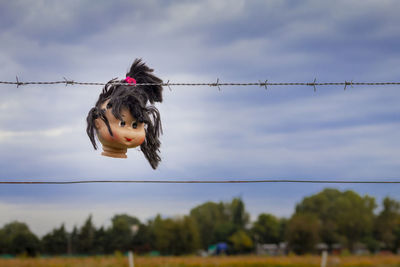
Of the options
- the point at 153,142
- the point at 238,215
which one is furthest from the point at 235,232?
the point at 153,142

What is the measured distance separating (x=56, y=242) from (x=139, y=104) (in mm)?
6440

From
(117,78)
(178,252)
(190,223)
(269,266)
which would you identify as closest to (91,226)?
(178,252)

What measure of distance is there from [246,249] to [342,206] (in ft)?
9.59

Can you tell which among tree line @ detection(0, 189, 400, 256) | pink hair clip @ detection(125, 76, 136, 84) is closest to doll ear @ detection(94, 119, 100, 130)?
pink hair clip @ detection(125, 76, 136, 84)

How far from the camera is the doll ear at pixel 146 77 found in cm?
385

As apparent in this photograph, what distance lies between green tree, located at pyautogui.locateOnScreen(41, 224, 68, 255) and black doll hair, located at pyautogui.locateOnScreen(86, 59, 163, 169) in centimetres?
538

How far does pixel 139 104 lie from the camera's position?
11.7ft

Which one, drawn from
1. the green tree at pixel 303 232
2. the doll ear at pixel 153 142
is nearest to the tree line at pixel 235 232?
the green tree at pixel 303 232

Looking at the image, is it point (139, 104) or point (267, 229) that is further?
point (267, 229)

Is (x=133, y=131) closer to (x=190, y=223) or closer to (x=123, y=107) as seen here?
(x=123, y=107)

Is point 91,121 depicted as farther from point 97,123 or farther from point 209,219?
point 209,219

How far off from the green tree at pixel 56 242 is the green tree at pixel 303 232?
4893mm

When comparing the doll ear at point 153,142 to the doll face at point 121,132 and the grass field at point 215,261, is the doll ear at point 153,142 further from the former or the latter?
the grass field at point 215,261

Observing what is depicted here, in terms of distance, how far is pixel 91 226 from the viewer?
10.7 meters
